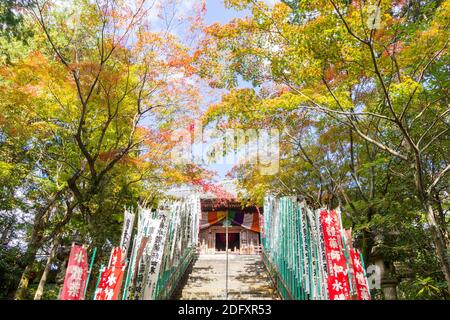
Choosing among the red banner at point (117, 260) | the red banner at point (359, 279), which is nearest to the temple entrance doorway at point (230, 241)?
the red banner at point (117, 260)

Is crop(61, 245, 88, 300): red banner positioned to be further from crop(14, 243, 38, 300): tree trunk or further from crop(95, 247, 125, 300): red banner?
crop(14, 243, 38, 300): tree trunk

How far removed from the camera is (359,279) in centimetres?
519

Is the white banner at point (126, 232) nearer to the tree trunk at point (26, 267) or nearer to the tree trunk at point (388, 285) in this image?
the tree trunk at point (26, 267)

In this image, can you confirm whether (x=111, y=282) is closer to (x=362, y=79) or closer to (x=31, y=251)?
(x=31, y=251)

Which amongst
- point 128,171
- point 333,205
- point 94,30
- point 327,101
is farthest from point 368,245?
point 94,30

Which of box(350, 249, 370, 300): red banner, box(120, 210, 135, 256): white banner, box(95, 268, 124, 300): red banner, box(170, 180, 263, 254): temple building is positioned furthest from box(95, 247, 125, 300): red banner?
box(170, 180, 263, 254): temple building

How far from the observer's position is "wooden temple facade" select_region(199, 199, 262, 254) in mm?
20750

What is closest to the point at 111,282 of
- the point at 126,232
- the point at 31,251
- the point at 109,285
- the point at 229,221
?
the point at 109,285

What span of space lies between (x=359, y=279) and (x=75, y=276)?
4.60 meters

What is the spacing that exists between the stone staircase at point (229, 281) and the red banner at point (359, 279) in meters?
4.29

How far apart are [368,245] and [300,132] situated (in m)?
4.23

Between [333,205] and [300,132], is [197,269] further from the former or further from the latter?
[300,132]

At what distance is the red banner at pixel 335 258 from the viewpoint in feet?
17.3

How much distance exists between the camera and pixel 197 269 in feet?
43.2
